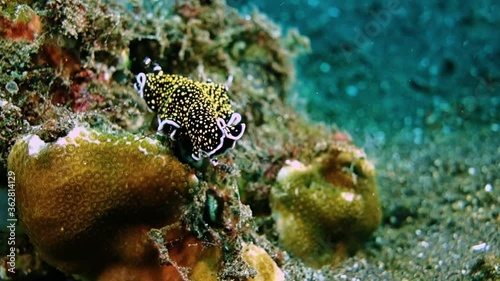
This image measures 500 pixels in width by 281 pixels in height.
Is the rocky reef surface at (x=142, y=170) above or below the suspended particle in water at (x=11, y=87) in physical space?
below

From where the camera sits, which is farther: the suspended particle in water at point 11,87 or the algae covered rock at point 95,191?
the suspended particle in water at point 11,87

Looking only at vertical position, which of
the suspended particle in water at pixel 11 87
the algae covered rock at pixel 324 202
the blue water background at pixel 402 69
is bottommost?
the blue water background at pixel 402 69

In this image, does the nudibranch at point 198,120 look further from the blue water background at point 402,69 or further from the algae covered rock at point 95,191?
the blue water background at point 402,69

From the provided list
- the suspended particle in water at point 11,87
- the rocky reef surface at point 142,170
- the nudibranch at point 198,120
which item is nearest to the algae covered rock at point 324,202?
the rocky reef surface at point 142,170

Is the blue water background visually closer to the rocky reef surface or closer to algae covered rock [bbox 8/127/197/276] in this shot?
the rocky reef surface

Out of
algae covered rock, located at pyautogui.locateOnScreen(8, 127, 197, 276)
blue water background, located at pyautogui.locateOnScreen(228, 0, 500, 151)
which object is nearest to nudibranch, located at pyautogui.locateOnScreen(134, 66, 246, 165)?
algae covered rock, located at pyautogui.locateOnScreen(8, 127, 197, 276)

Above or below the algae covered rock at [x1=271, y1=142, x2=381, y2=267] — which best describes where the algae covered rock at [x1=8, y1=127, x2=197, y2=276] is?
above

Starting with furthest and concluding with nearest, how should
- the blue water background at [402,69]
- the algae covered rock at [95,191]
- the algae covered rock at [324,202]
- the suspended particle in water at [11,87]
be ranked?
the blue water background at [402,69], the algae covered rock at [324,202], the suspended particle in water at [11,87], the algae covered rock at [95,191]
